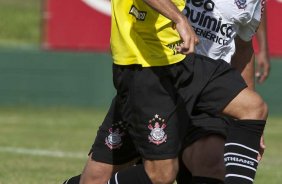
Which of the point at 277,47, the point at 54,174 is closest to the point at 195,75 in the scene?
the point at 54,174

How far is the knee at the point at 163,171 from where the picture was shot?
6.46m

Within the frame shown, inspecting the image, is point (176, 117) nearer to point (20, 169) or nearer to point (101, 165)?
point (101, 165)

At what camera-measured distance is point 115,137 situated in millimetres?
7129

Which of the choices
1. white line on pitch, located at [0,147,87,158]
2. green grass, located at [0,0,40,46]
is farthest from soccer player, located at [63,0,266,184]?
green grass, located at [0,0,40,46]

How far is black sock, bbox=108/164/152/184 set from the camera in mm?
6590

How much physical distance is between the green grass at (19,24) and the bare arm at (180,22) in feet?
56.1

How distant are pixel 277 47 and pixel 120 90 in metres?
10.2

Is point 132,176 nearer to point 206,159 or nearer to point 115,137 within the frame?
point 115,137

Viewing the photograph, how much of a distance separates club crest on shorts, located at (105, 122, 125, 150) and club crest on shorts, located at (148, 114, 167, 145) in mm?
630

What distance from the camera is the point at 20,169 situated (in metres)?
10.2

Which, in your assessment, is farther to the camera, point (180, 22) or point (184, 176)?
point (184, 176)

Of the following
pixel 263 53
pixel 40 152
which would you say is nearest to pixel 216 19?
pixel 263 53

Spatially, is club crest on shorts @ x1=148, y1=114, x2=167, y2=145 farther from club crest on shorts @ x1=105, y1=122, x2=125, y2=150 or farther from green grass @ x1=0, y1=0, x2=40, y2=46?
green grass @ x1=0, y1=0, x2=40, y2=46

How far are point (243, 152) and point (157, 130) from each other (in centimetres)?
56
